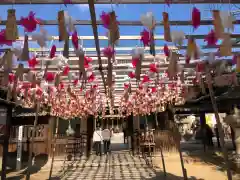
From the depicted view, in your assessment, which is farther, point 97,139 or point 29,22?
point 97,139

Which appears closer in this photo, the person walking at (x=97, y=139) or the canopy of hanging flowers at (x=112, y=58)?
the canopy of hanging flowers at (x=112, y=58)

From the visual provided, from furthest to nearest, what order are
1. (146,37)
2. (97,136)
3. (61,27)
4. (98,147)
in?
1. (98,147)
2. (97,136)
3. (146,37)
4. (61,27)

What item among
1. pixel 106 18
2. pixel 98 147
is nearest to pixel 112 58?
pixel 106 18

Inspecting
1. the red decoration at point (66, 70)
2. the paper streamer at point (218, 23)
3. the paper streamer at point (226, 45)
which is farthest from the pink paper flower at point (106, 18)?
the red decoration at point (66, 70)

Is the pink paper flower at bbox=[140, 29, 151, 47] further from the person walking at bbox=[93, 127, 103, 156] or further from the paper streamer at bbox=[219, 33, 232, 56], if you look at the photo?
the person walking at bbox=[93, 127, 103, 156]

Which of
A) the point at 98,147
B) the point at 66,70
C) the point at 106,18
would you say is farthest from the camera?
the point at 98,147

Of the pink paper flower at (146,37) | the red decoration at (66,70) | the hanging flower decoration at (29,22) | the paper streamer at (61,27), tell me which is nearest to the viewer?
the paper streamer at (61,27)

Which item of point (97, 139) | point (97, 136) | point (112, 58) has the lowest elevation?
point (97, 139)

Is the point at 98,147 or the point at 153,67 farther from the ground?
the point at 153,67

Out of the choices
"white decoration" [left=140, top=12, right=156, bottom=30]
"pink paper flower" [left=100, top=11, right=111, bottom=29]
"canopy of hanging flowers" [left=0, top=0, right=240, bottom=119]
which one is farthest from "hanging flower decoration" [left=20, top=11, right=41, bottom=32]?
"white decoration" [left=140, top=12, right=156, bottom=30]

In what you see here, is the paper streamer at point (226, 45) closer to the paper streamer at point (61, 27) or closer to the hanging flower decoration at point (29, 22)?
the paper streamer at point (61, 27)

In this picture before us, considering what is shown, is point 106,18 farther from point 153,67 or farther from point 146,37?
point 153,67

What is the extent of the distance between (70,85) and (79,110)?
10.6 feet

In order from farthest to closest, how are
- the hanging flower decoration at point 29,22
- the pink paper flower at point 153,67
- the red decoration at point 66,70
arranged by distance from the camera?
the pink paper flower at point 153,67
the red decoration at point 66,70
the hanging flower decoration at point 29,22
